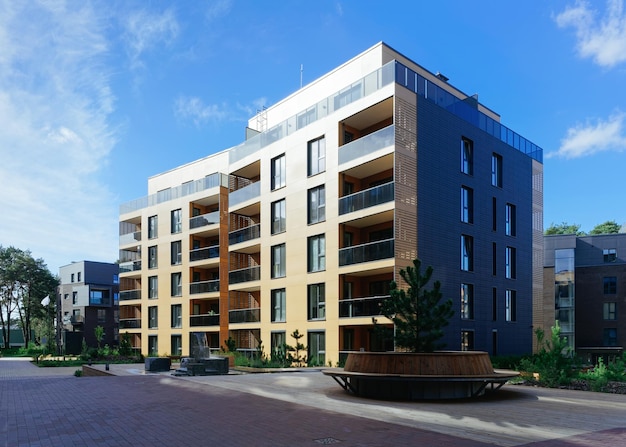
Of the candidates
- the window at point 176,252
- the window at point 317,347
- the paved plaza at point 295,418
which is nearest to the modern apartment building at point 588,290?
the window at point 317,347

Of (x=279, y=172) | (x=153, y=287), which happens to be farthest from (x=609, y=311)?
(x=153, y=287)

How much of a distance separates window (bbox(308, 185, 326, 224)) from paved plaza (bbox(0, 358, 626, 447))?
1551 centimetres

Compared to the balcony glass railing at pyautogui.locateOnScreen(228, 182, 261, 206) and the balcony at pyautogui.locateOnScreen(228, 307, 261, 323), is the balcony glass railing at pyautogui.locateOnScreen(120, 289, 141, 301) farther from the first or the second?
the balcony glass railing at pyautogui.locateOnScreen(228, 182, 261, 206)

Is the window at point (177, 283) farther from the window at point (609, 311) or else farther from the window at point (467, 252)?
the window at point (609, 311)

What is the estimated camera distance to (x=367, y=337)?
29812 millimetres

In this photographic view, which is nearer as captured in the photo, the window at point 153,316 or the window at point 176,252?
the window at point 176,252

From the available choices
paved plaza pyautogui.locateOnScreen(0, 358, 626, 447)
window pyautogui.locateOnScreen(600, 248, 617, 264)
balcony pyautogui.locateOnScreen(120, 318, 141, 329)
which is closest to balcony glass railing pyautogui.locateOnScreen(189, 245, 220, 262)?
balcony pyautogui.locateOnScreen(120, 318, 141, 329)

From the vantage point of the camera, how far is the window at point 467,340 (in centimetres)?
3012

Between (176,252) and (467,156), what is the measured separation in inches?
1055

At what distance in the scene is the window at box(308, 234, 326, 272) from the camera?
101 feet

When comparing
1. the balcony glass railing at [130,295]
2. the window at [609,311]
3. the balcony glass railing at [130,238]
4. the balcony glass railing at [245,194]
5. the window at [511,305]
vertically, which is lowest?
the window at [609,311]

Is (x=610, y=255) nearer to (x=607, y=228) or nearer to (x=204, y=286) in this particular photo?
(x=607, y=228)

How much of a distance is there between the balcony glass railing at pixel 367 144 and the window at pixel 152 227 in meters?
26.3

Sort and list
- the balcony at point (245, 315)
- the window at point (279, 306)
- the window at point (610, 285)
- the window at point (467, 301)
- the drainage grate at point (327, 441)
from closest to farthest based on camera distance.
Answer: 1. the drainage grate at point (327, 441)
2. the window at point (467, 301)
3. the window at point (279, 306)
4. the balcony at point (245, 315)
5. the window at point (610, 285)
